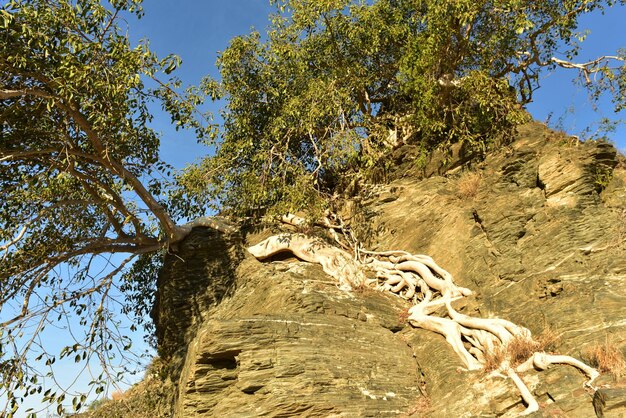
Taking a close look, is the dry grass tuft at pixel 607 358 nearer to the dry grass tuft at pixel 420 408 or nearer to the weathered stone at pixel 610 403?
the weathered stone at pixel 610 403

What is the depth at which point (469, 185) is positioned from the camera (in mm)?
11828

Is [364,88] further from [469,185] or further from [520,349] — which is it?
[520,349]

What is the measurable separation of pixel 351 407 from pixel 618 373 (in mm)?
3434

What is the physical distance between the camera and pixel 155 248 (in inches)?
496

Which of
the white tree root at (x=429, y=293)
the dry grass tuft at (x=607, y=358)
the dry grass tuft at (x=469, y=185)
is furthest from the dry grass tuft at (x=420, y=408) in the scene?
the dry grass tuft at (x=469, y=185)

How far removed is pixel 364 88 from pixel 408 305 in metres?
7.88

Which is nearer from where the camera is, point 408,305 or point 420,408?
point 420,408

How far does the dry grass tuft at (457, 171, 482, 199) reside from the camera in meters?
11.8

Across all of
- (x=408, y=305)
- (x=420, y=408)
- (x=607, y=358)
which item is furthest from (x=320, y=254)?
(x=607, y=358)

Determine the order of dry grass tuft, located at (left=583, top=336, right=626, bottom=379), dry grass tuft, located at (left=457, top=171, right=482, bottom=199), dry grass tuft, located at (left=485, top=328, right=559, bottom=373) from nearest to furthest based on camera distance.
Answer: dry grass tuft, located at (left=583, top=336, right=626, bottom=379) < dry grass tuft, located at (left=485, top=328, right=559, bottom=373) < dry grass tuft, located at (left=457, top=171, right=482, bottom=199)

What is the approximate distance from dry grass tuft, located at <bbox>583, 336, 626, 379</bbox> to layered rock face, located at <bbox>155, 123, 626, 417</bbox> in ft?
0.49

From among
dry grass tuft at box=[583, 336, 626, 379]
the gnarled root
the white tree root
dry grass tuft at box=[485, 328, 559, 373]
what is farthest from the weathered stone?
the gnarled root

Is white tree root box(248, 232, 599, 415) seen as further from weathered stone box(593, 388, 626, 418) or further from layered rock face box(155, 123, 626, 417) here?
weathered stone box(593, 388, 626, 418)

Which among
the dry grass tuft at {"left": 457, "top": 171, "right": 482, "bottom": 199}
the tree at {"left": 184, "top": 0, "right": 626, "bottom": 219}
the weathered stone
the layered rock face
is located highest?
the tree at {"left": 184, "top": 0, "right": 626, "bottom": 219}
